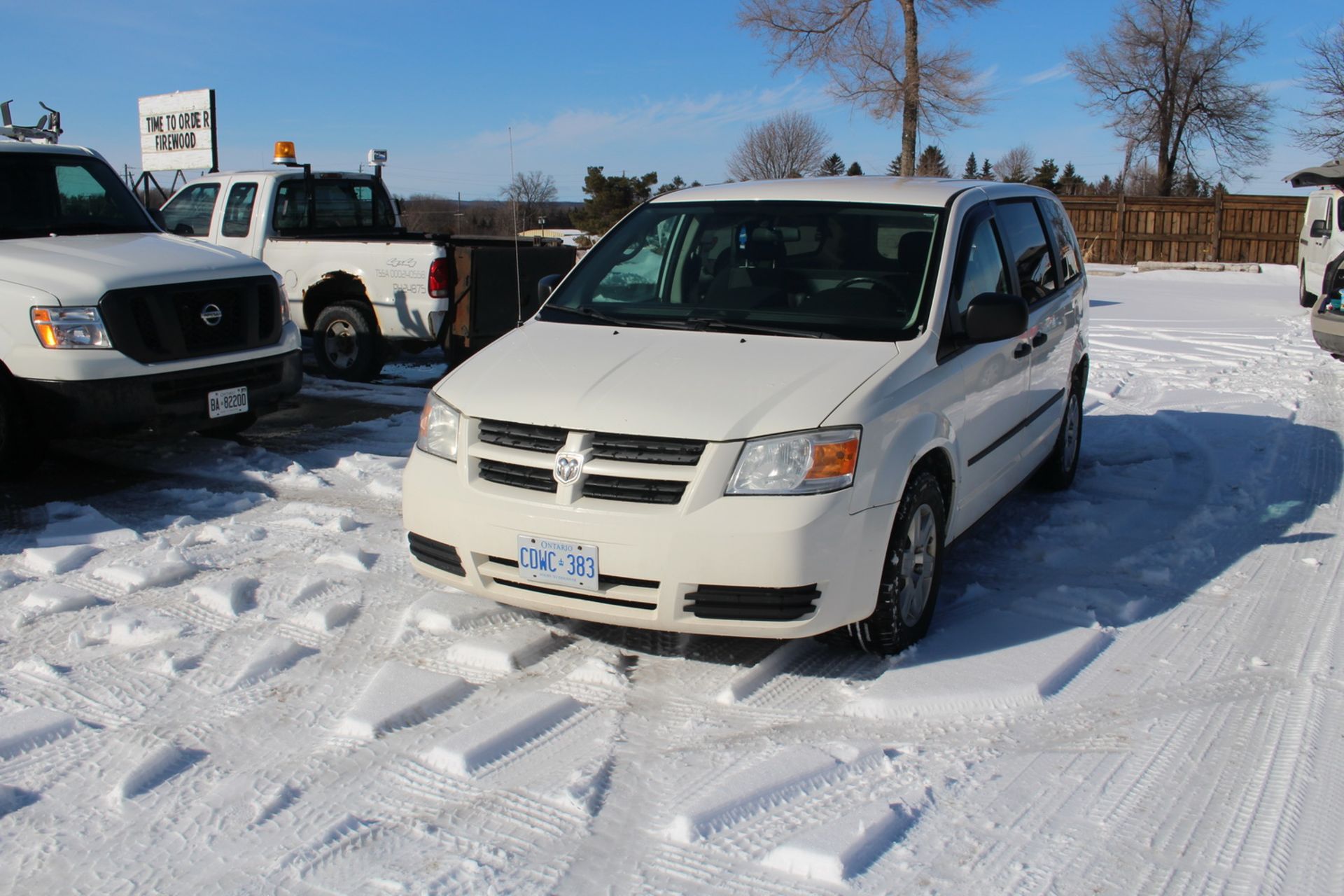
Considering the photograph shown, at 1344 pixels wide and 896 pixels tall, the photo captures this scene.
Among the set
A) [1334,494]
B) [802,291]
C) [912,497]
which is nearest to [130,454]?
[802,291]

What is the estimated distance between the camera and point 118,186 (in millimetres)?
7957

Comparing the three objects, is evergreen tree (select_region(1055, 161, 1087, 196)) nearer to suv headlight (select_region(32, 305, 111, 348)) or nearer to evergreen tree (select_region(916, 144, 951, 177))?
evergreen tree (select_region(916, 144, 951, 177))

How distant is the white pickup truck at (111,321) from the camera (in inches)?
244

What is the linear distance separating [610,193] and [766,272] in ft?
91.2

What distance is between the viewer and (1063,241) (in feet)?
21.7

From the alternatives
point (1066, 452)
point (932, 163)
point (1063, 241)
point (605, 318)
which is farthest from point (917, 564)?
point (932, 163)

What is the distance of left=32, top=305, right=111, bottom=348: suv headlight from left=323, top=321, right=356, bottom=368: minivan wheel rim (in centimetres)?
382

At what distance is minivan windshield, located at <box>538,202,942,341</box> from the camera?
14.6ft

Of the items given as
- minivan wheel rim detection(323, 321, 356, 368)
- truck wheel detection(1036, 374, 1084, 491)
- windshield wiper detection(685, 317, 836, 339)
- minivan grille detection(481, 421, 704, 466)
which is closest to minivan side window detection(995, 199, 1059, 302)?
truck wheel detection(1036, 374, 1084, 491)

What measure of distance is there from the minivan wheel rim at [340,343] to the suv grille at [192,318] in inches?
108

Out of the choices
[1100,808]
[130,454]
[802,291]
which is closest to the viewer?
[1100,808]

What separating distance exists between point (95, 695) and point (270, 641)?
616 millimetres

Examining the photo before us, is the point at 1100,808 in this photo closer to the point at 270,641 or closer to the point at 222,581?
the point at 270,641

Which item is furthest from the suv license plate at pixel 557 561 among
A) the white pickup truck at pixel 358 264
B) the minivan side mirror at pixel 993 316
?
the white pickup truck at pixel 358 264
